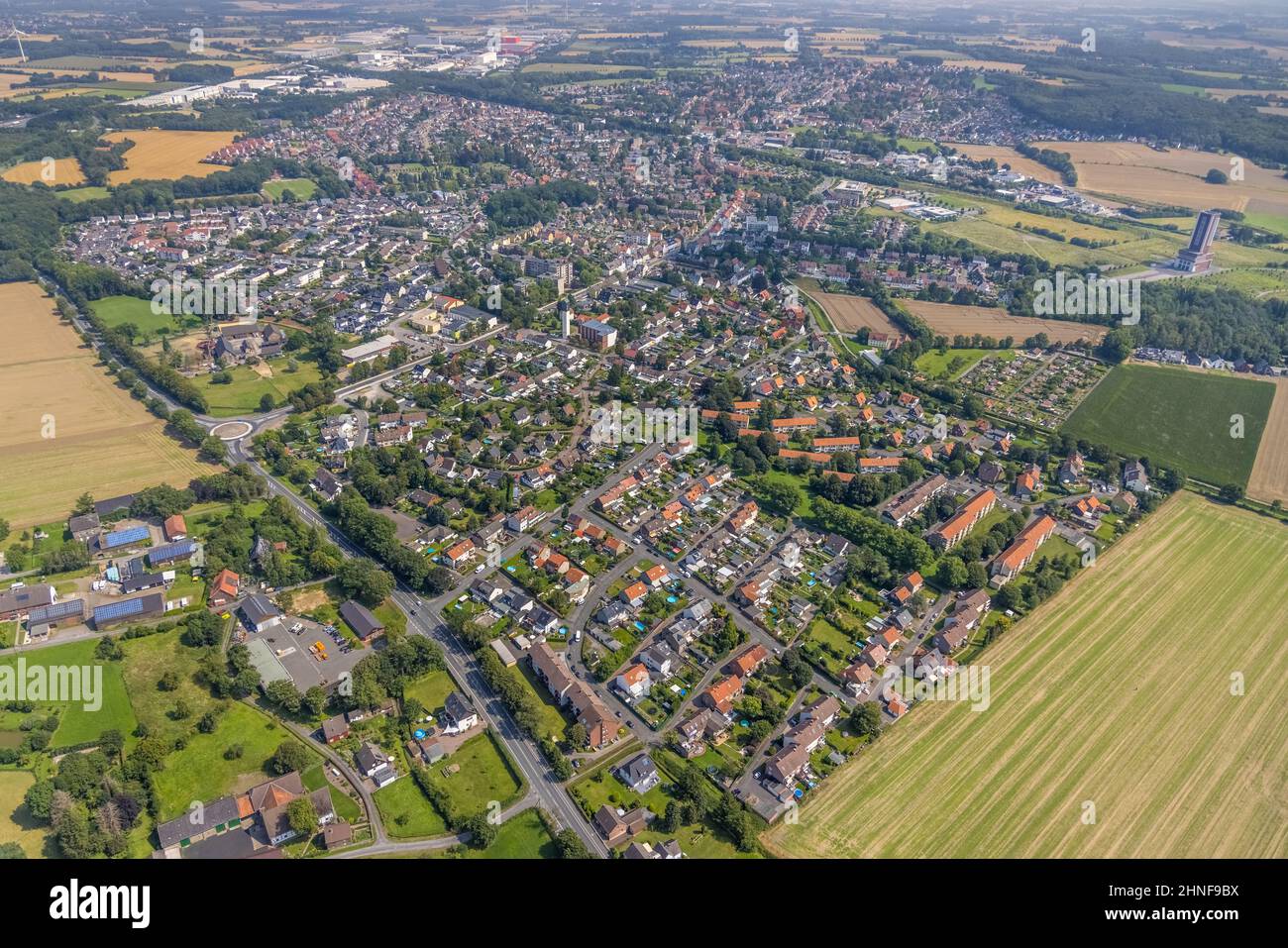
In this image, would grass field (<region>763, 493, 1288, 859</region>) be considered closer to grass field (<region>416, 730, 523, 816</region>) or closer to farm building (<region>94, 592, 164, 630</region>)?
grass field (<region>416, 730, 523, 816</region>)

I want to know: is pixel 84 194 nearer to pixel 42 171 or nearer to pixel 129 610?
pixel 42 171

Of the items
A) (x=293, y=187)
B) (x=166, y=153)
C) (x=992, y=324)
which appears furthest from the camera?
(x=166, y=153)

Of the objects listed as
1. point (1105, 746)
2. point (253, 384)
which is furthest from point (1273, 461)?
point (253, 384)

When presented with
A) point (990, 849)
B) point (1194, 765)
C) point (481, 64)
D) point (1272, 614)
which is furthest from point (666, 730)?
point (481, 64)

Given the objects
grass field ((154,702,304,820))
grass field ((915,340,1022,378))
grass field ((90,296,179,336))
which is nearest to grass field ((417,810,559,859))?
grass field ((154,702,304,820))

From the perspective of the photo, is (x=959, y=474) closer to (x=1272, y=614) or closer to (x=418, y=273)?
(x=1272, y=614)

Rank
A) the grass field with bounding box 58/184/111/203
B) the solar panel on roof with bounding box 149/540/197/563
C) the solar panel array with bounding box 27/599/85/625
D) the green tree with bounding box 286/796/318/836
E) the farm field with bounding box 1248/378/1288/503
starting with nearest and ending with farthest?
the green tree with bounding box 286/796/318/836 → the solar panel array with bounding box 27/599/85/625 → the solar panel on roof with bounding box 149/540/197/563 → the farm field with bounding box 1248/378/1288/503 → the grass field with bounding box 58/184/111/203
